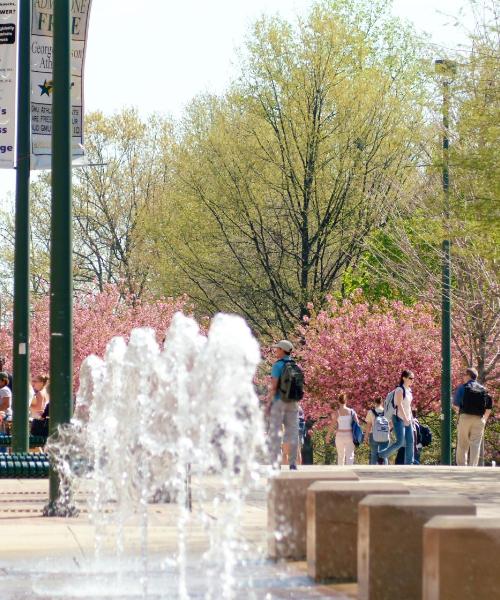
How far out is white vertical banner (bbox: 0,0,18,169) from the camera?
18.4 metres

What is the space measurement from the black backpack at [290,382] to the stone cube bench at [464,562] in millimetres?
11043

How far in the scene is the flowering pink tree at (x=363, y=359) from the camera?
3772 centimetres

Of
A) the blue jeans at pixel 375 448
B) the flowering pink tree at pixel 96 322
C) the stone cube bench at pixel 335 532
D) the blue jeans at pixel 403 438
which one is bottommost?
the blue jeans at pixel 375 448

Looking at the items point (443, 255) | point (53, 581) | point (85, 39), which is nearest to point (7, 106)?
point (85, 39)

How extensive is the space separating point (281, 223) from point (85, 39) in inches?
852

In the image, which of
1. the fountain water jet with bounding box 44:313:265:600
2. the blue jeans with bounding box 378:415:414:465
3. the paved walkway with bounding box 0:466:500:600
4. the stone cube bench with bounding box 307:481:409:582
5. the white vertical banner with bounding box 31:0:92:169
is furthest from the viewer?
the blue jeans with bounding box 378:415:414:465

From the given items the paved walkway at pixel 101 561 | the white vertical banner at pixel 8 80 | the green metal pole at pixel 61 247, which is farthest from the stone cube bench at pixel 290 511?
the white vertical banner at pixel 8 80

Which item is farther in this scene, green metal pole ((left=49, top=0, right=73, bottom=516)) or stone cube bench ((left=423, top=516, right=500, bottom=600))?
green metal pole ((left=49, top=0, right=73, bottom=516))

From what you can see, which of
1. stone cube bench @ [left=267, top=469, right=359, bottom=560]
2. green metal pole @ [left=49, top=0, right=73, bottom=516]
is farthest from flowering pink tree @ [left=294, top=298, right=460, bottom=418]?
stone cube bench @ [left=267, top=469, right=359, bottom=560]

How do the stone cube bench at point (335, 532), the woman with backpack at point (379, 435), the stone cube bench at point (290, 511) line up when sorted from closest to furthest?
the stone cube bench at point (335, 532) → the stone cube bench at point (290, 511) → the woman with backpack at point (379, 435)

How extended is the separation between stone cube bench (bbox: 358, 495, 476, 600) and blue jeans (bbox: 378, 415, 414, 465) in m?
15.4

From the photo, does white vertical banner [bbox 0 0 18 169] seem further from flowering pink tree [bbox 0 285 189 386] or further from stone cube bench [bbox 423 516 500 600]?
flowering pink tree [bbox 0 285 189 386]

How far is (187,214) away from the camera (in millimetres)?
39656

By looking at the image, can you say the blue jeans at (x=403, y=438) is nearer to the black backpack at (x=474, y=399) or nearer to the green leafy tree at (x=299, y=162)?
the black backpack at (x=474, y=399)
